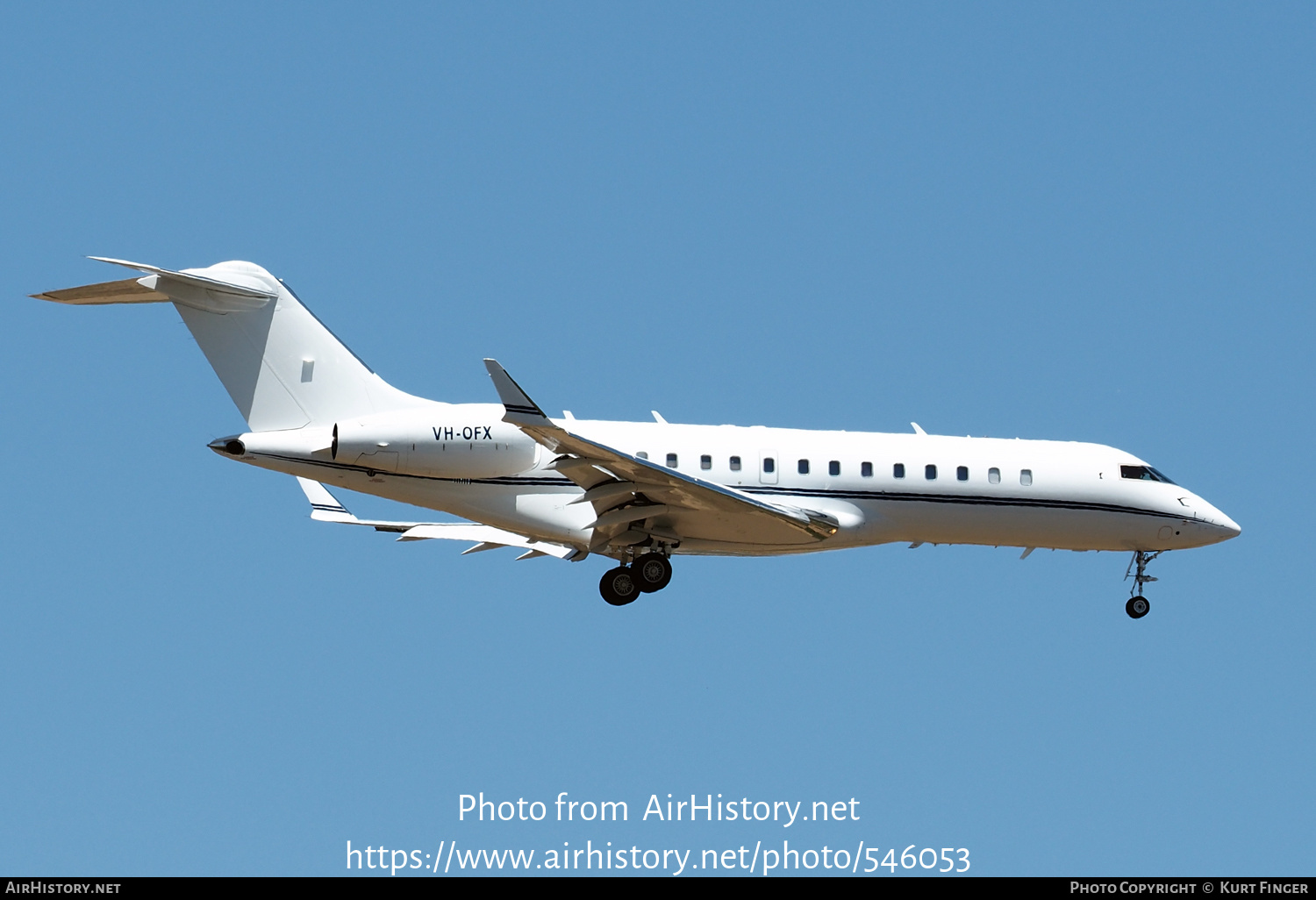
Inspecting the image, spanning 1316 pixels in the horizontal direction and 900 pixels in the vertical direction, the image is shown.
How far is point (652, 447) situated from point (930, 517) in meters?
4.85

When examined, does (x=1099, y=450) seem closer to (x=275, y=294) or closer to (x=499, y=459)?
(x=499, y=459)

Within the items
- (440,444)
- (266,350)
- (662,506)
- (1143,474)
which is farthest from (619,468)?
(1143,474)

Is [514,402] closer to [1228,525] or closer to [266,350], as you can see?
[266,350]

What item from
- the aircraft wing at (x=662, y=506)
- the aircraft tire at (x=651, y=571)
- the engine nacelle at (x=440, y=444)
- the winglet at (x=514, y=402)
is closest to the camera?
the winglet at (x=514, y=402)

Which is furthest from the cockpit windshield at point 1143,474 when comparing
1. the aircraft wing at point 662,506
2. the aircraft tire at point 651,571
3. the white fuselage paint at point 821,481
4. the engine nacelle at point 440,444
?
the engine nacelle at point 440,444

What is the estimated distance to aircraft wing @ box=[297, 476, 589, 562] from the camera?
1139 inches

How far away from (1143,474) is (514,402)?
40.4ft

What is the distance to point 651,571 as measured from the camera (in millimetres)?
26562

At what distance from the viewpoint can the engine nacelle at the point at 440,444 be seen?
25.5m

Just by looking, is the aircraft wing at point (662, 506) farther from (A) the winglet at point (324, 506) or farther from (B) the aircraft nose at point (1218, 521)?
(B) the aircraft nose at point (1218, 521)

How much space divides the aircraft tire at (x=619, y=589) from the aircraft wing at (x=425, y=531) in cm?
215

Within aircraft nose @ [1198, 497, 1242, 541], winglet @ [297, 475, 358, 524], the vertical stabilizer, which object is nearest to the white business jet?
the vertical stabilizer

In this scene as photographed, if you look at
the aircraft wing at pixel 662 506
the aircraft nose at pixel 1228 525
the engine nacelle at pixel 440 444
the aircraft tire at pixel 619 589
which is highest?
the aircraft nose at pixel 1228 525

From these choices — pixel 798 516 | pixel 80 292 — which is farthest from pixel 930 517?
pixel 80 292
